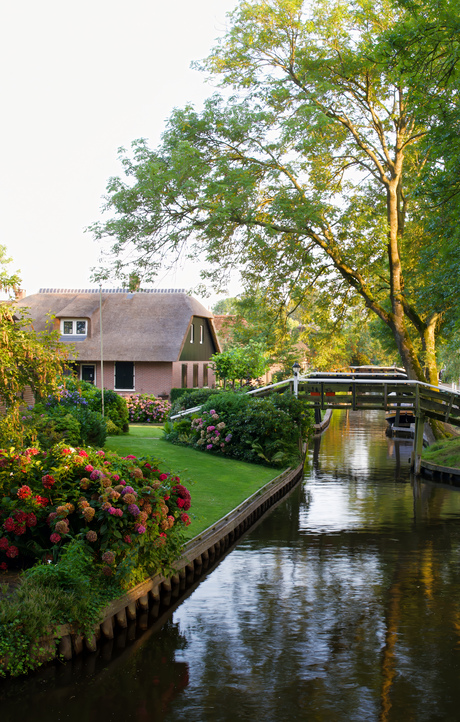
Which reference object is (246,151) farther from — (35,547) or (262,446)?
(35,547)

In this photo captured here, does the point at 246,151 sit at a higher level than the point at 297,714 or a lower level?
higher

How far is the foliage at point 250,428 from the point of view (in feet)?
80.3

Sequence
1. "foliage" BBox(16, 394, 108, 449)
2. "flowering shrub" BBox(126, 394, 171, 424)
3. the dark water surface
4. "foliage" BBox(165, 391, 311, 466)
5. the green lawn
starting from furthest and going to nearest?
"flowering shrub" BBox(126, 394, 171, 424) < "foliage" BBox(165, 391, 311, 466) < "foliage" BBox(16, 394, 108, 449) < the green lawn < the dark water surface

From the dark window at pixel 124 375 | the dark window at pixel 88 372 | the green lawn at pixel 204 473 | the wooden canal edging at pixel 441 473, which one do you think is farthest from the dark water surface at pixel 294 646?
the dark window at pixel 88 372

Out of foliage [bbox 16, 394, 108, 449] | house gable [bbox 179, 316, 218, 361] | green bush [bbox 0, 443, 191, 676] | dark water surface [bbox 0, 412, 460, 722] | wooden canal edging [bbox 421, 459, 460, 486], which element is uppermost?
house gable [bbox 179, 316, 218, 361]

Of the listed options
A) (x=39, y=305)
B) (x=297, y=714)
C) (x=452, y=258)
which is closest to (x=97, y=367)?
(x=39, y=305)

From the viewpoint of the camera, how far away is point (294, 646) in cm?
1003

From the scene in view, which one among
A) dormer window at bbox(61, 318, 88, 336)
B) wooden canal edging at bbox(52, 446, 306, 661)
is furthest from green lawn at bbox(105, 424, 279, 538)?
dormer window at bbox(61, 318, 88, 336)

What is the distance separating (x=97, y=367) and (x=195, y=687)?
35.4 m

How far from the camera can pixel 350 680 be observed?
893cm

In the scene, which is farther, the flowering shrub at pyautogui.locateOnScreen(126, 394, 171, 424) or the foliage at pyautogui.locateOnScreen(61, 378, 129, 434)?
the flowering shrub at pyautogui.locateOnScreen(126, 394, 171, 424)

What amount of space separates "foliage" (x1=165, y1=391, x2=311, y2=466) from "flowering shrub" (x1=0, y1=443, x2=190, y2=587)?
13.2 meters

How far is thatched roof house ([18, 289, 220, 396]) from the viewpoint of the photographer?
139 ft

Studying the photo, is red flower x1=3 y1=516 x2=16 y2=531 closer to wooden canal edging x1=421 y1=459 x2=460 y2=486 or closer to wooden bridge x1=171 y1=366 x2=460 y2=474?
wooden bridge x1=171 y1=366 x2=460 y2=474
